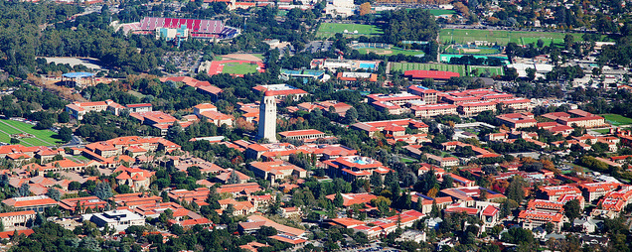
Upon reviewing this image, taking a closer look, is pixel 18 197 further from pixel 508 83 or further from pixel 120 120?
pixel 508 83

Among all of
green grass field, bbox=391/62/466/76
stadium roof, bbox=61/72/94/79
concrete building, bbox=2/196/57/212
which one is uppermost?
concrete building, bbox=2/196/57/212

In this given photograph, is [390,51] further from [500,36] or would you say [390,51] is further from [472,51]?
[500,36]

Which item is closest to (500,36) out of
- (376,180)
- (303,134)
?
(303,134)

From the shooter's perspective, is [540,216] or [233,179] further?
[233,179]

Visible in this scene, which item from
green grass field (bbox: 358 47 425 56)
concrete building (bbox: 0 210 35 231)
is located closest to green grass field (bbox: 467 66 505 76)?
green grass field (bbox: 358 47 425 56)

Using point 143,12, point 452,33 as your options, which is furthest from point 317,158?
point 143,12

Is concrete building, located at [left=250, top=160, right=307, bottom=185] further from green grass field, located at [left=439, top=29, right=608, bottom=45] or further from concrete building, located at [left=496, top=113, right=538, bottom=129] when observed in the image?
green grass field, located at [left=439, top=29, right=608, bottom=45]
